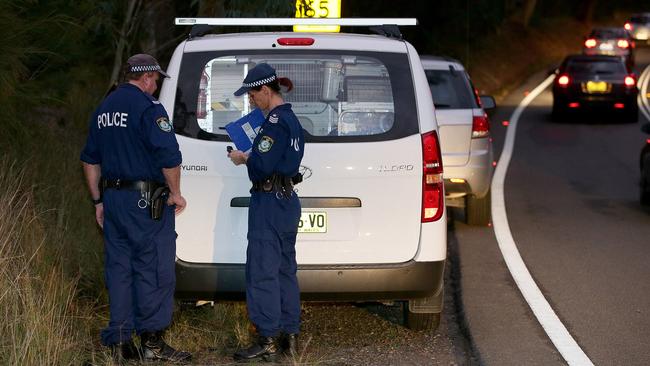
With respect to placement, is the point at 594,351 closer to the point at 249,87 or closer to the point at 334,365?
the point at 334,365

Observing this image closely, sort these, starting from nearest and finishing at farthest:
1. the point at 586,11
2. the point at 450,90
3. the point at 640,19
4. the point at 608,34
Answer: the point at 450,90
the point at 608,34
the point at 640,19
the point at 586,11

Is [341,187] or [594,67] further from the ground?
[341,187]

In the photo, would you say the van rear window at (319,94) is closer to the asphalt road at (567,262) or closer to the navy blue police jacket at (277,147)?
the navy blue police jacket at (277,147)

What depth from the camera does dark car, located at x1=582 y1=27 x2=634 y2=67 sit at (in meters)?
49.5

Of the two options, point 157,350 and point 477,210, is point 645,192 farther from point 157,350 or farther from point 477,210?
point 157,350

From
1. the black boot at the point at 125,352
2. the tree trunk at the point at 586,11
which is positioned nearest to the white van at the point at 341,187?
the black boot at the point at 125,352

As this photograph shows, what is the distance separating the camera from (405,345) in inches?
322

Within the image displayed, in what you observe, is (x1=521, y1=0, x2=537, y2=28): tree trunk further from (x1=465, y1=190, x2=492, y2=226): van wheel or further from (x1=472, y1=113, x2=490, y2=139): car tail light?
(x1=472, y1=113, x2=490, y2=139): car tail light

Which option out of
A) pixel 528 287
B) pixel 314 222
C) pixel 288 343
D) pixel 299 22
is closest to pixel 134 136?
pixel 314 222

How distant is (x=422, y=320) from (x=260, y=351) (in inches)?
54.0

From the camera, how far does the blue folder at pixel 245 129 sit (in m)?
7.48

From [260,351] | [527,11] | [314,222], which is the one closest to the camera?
[260,351]

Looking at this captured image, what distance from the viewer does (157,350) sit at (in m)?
7.51

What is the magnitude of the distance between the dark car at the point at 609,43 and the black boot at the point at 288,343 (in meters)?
42.5
